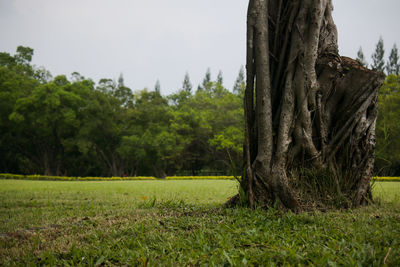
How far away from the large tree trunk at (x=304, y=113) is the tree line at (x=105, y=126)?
18.7m

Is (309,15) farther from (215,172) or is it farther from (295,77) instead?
(215,172)

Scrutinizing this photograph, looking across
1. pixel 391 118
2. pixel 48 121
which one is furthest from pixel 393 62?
pixel 48 121

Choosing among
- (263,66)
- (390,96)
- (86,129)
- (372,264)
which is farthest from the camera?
(86,129)

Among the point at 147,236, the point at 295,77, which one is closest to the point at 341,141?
the point at 295,77

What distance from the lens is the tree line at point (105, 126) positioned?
2364 centimetres

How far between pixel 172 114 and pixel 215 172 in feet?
22.6

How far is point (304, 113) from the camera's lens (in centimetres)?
327

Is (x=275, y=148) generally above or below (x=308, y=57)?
below

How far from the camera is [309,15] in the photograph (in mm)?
3369

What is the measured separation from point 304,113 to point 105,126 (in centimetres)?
2450

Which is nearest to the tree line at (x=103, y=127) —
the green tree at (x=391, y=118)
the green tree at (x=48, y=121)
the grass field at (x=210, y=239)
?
the green tree at (x=48, y=121)

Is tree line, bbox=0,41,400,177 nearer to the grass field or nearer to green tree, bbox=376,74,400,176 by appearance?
green tree, bbox=376,74,400,176

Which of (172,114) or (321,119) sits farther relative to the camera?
(172,114)

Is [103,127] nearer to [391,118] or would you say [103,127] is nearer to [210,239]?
[391,118]
